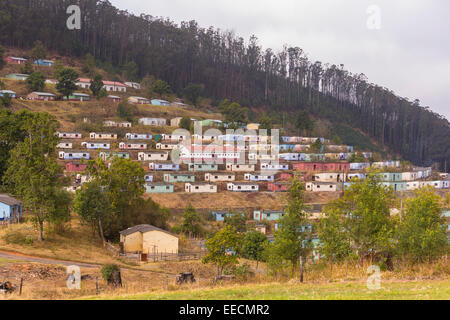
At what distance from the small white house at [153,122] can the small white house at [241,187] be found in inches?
993

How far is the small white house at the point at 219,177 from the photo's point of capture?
56.5 meters

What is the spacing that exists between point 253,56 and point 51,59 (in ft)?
189

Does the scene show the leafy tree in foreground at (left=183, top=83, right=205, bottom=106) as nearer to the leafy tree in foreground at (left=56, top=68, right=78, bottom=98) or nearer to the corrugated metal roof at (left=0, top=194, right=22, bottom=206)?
the leafy tree in foreground at (left=56, top=68, right=78, bottom=98)

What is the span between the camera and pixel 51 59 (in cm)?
9356

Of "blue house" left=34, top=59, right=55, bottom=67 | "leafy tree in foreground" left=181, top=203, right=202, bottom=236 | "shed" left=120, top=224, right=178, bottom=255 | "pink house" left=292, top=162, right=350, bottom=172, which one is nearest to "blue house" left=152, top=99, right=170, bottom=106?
"blue house" left=34, top=59, right=55, bottom=67

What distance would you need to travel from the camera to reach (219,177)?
187 feet

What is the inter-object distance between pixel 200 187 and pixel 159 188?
18.3 ft

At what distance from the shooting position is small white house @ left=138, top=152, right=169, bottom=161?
58625mm

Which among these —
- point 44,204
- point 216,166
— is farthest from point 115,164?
point 216,166

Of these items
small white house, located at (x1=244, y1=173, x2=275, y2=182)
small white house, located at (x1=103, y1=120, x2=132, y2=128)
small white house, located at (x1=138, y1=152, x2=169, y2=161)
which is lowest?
small white house, located at (x1=244, y1=173, x2=275, y2=182)

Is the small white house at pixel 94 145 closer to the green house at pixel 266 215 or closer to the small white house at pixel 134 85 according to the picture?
the green house at pixel 266 215

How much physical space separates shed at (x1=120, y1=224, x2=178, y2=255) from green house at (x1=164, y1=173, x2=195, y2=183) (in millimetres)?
27018

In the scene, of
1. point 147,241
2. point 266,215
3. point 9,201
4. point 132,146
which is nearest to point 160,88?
point 132,146
